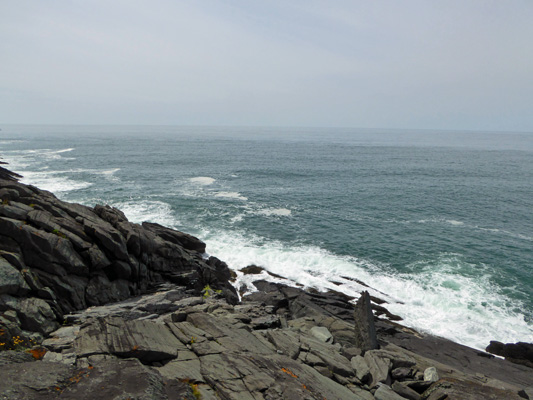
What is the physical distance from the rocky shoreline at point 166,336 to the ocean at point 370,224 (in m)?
4.24

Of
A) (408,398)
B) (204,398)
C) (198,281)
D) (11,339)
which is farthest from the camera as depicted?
(198,281)

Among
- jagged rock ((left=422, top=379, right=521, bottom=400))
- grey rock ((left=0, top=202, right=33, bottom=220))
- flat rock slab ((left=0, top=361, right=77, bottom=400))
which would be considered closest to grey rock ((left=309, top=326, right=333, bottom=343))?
jagged rock ((left=422, top=379, right=521, bottom=400))

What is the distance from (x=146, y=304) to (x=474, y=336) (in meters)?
29.3

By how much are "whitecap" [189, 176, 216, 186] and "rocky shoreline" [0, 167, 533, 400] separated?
49216 millimetres

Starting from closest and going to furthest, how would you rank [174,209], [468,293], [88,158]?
[468,293] < [174,209] < [88,158]

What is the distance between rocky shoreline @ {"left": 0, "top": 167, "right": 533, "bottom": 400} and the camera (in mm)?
12789

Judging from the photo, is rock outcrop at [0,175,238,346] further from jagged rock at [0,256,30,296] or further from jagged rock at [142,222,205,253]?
jagged rock at [142,222,205,253]

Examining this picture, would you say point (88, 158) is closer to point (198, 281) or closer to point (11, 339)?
point (198, 281)

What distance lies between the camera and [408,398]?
54.6 feet

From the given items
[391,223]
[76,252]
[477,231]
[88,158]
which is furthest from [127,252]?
[88,158]

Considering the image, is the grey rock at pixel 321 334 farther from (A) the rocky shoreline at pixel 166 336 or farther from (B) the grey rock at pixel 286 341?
(B) the grey rock at pixel 286 341

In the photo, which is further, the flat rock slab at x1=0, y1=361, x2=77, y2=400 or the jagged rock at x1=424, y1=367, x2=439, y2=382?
the jagged rock at x1=424, y1=367, x2=439, y2=382

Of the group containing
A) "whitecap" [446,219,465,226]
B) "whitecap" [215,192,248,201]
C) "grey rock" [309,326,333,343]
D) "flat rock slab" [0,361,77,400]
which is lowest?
"grey rock" [309,326,333,343]

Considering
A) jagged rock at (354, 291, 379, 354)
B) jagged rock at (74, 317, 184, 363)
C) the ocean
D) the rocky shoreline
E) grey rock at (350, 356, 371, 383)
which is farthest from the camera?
the ocean
